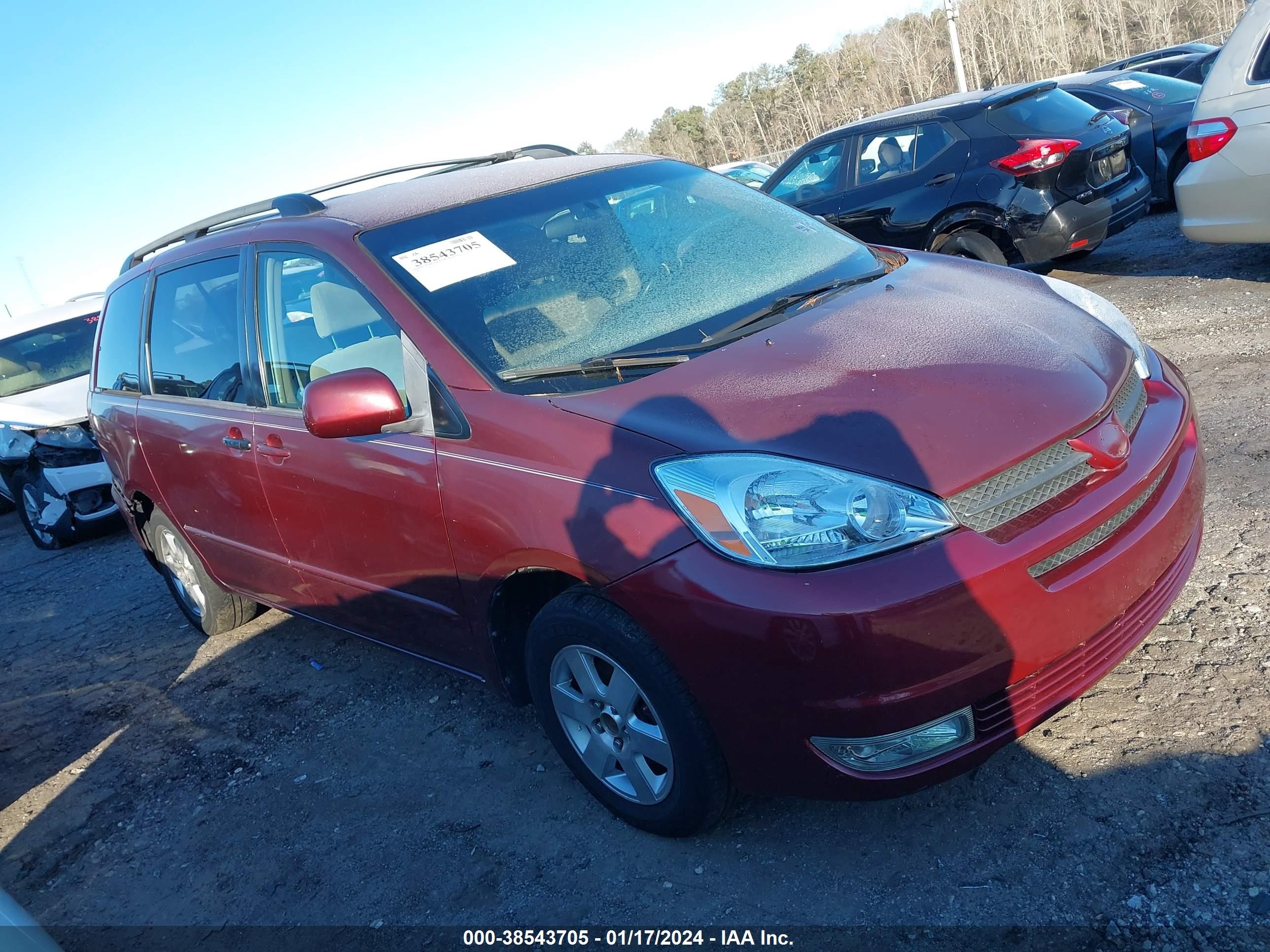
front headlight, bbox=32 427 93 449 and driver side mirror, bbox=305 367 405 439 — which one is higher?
driver side mirror, bbox=305 367 405 439

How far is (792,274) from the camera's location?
331 centimetres

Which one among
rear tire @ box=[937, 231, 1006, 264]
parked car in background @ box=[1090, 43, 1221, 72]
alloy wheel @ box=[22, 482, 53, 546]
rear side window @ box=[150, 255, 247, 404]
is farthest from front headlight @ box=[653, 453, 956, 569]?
parked car in background @ box=[1090, 43, 1221, 72]

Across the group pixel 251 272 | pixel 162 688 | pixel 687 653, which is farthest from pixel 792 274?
pixel 162 688

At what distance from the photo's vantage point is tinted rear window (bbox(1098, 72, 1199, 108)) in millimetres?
9484

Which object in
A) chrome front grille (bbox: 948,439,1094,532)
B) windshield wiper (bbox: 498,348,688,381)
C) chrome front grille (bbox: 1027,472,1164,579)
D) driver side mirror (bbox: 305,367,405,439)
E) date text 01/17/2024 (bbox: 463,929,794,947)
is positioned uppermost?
driver side mirror (bbox: 305,367,405,439)

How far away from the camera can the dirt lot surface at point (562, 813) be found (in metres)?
2.29

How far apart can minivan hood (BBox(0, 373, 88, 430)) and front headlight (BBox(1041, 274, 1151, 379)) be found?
6.49 m

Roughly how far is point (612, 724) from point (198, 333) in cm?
261

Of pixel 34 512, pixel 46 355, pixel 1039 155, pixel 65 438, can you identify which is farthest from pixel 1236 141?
pixel 46 355

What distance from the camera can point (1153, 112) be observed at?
30.4ft

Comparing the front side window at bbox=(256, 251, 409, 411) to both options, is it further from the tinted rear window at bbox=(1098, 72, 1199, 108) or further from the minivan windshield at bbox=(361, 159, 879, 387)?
the tinted rear window at bbox=(1098, 72, 1199, 108)

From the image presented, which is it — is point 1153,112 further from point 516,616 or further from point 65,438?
point 65,438

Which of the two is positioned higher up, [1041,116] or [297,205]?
[297,205]

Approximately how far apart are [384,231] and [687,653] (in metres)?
1.80
